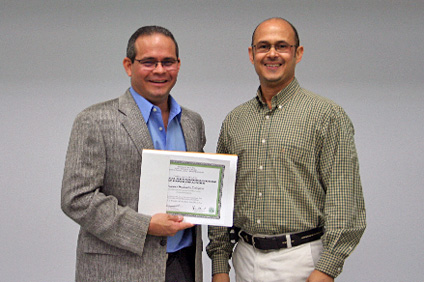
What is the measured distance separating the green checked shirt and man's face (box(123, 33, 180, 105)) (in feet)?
1.44

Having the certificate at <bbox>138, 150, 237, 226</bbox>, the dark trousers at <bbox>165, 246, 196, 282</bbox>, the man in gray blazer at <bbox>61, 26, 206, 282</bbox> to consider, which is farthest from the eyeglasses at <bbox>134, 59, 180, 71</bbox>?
the dark trousers at <bbox>165, 246, 196, 282</bbox>

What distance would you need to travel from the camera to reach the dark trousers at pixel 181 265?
1.71 metres

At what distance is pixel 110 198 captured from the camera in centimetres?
158

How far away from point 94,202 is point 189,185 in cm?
37

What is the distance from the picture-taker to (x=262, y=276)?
1735 mm

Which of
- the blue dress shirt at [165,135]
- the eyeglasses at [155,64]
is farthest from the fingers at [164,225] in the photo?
the eyeglasses at [155,64]

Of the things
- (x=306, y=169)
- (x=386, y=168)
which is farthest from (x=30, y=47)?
(x=386, y=168)

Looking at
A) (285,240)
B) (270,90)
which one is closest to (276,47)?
(270,90)

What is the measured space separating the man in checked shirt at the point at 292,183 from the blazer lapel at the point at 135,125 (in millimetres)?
443

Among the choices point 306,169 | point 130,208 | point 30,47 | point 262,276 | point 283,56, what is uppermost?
point 30,47

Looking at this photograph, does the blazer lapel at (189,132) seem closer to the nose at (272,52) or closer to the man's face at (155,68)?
the man's face at (155,68)

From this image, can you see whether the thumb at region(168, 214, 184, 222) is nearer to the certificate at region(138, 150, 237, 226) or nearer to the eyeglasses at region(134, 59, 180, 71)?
the certificate at region(138, 150, 237, 226)

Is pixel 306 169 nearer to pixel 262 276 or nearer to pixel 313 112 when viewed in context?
pixel 313 112

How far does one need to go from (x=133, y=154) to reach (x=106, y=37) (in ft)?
5.66
